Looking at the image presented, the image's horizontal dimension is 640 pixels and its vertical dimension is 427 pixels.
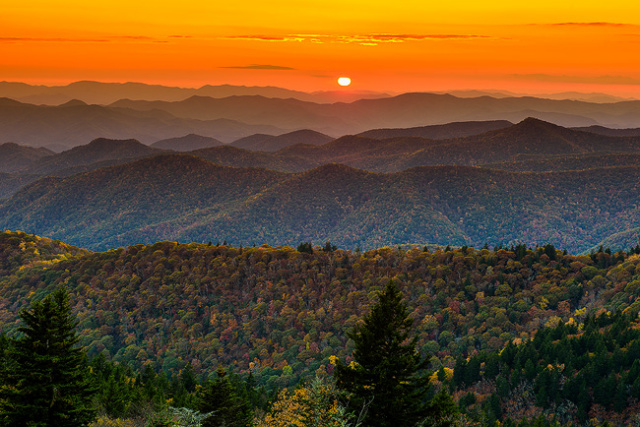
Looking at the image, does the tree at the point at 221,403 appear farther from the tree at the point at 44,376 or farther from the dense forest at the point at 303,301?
the dense forest at the point at 303,301

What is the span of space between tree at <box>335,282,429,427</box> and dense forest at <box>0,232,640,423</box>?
2959 inches

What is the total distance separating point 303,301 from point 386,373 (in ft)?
410

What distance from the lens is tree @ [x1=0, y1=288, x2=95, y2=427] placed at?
35156 mm

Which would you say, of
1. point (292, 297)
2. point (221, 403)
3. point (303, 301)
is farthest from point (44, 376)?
point (292, 297)

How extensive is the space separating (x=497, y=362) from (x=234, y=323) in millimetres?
72477

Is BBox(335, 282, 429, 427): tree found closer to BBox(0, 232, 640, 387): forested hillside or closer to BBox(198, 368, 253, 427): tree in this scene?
BBox(198, 368, 253, 427): tree

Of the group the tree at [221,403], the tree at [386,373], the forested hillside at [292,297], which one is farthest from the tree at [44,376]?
the forested hillside at [292,297]

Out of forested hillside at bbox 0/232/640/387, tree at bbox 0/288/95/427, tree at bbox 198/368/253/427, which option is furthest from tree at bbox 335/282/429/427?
forested hillside at bbox 0/232/640/387

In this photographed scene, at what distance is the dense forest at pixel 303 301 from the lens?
5177 inches

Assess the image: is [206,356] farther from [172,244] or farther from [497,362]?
[497,362]

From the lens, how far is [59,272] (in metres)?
181

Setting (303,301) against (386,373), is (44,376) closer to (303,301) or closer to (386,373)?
(386,373)

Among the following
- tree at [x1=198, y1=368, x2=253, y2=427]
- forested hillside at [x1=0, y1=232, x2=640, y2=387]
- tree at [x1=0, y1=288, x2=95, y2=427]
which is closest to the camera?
tree at [x1=0, y1=288, x2=95, y2=427]

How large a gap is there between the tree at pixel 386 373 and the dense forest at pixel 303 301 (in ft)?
247
